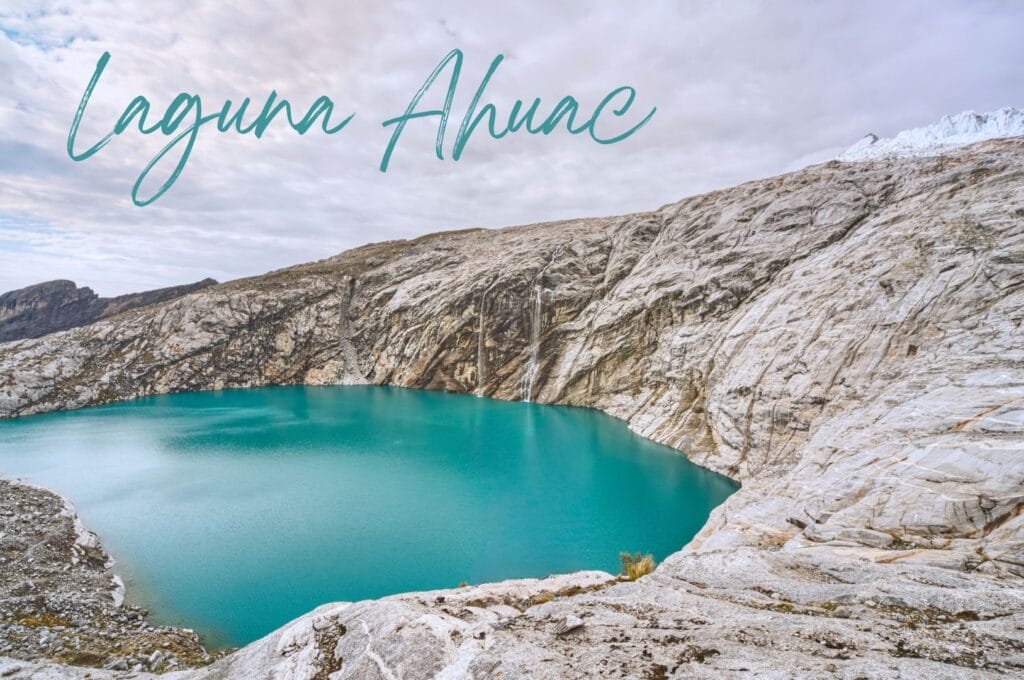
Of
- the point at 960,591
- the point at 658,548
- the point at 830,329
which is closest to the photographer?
the point at 960,591

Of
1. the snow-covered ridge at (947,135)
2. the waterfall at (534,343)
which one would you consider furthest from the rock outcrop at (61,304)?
the snow-covered ridge at (947,135)

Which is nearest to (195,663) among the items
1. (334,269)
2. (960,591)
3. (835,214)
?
(960,591)

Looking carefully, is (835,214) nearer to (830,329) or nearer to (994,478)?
(830,329)

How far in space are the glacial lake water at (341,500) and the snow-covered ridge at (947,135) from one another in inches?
1778

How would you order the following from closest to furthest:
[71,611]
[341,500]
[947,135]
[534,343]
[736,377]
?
[71,611] → [341,500] → [736,377] → [947,135] → [534,343]

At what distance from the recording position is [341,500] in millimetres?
29609

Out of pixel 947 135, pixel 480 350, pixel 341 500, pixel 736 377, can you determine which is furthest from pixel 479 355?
pixel 947 135

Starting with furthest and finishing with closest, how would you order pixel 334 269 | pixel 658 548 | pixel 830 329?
pixel 334 269 < pixel 830 329 < pixel 658 548

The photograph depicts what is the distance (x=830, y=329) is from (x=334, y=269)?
277ft

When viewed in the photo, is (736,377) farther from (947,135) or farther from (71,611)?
(947,135)

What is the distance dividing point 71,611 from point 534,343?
186 ft

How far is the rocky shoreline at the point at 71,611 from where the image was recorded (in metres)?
14.3

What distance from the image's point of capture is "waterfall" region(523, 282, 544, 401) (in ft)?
222

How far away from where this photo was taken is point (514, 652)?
6.01 m
